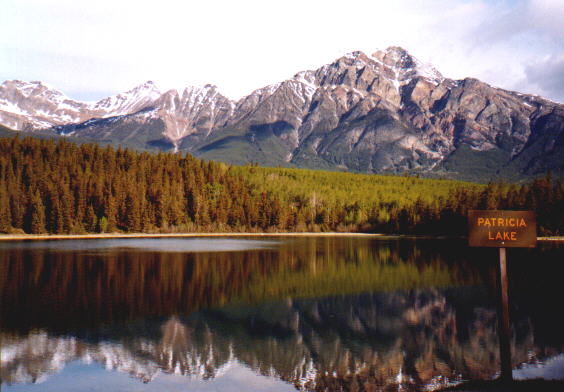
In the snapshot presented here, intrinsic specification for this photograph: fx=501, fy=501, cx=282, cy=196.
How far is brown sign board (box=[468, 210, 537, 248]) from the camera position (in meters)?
18.9

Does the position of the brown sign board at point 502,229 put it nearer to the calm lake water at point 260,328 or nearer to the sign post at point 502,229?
the sign post at point 502,229

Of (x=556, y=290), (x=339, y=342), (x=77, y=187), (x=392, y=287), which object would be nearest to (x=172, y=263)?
(x=392, y=287)

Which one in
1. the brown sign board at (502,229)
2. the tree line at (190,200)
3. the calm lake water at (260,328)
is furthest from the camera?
the tree line at (190,200)

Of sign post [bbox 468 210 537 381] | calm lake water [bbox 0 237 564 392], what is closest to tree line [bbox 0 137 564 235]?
calm lake water [bbox 0 237 564 392]

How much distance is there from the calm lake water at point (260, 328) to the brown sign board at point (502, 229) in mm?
7183

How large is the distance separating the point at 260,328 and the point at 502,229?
56.7 ft

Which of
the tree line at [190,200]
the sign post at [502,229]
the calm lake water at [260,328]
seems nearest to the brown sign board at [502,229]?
the sign post at [502,229]

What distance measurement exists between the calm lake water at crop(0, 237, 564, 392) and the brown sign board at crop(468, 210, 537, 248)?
718 cm

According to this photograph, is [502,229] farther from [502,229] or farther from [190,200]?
[190,200]

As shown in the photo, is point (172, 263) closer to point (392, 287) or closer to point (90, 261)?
point (90, 261)

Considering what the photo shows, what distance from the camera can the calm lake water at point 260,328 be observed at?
2298 cm

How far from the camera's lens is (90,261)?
6366 cm

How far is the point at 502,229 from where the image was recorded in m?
19.0

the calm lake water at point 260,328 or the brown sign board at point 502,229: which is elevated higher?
the brown sign board at point 502,229
